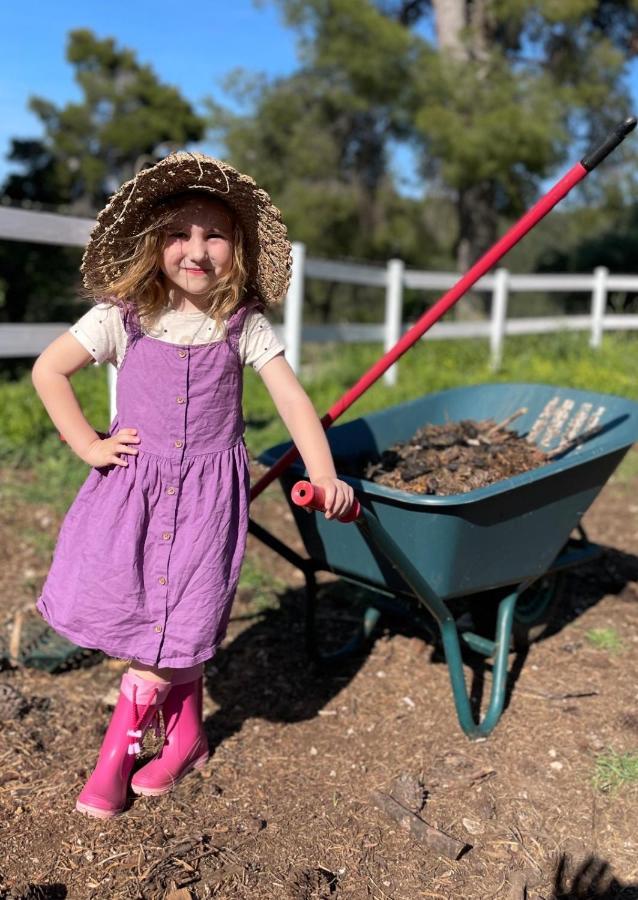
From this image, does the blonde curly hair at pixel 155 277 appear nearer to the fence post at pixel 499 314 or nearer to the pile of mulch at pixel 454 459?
the pile of mulch at pixel 454 459

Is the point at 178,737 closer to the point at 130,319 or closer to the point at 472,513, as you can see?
the point at 472,513

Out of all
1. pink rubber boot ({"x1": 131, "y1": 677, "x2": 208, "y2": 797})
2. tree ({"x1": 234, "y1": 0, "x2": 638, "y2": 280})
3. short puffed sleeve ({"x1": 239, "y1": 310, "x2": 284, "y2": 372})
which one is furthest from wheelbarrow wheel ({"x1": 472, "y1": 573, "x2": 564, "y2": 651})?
tree ({"x1": 234, "y1": 0, "x2": 638, "y2": 280})

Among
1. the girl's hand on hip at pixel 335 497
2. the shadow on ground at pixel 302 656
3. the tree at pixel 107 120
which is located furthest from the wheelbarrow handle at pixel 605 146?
the tree at pixel 107 120

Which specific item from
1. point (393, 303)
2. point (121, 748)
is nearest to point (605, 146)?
point (121, 748)

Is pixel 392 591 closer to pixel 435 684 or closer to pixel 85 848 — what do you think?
pixel 435 684

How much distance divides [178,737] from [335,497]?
92 centimetres

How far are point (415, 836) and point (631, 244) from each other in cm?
1936

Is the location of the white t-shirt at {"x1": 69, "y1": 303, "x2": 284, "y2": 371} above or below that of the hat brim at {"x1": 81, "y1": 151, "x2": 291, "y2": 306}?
below

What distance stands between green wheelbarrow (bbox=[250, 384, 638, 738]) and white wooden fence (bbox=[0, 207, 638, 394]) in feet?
8.62

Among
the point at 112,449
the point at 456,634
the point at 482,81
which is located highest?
the point at 482,81

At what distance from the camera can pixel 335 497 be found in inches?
79.4

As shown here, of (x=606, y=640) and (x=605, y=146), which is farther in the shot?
(x=606, y=640)

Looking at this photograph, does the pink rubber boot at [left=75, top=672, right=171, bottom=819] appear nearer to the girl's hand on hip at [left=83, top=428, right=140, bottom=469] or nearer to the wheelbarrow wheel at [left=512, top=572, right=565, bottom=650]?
the girl's hand on hip at [left=83, top=428, right=140, bottom=469]

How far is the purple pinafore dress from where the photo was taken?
7.00 ft
